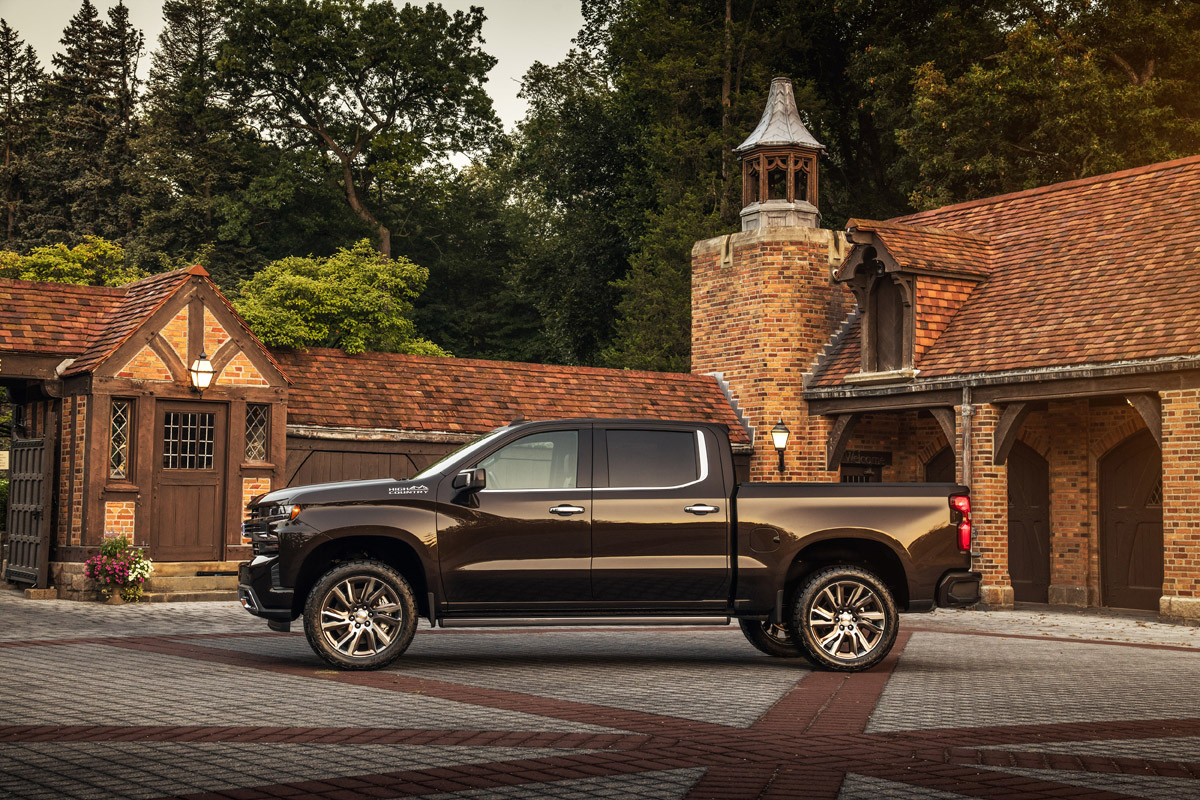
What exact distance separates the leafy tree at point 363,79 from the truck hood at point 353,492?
113ft

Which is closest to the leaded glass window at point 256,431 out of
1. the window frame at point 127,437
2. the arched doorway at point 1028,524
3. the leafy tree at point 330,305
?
the window frame at point 127,437

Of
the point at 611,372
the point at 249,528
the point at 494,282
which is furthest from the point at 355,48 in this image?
the point at 249,528

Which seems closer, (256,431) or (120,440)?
(120,440)

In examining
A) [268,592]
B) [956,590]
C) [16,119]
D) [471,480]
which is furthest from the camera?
[16,119]

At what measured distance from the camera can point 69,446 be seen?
1705 cm

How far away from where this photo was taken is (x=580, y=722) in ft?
24.0

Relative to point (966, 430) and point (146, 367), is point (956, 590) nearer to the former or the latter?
point (966, 430)

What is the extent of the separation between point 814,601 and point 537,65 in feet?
127

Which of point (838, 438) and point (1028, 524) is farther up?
point (838, 438)

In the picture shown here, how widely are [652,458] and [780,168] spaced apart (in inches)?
602

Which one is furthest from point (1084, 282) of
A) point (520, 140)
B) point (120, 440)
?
point (520, 140)

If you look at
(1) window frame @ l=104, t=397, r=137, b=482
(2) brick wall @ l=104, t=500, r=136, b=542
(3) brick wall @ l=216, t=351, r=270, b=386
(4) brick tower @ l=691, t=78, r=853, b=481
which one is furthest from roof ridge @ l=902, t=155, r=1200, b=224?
(2) brick wall @ l=104, t=500, r=136, b=542

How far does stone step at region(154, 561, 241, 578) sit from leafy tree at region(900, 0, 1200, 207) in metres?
19.5

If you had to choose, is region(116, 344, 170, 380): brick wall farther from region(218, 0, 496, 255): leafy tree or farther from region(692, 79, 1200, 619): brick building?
region(218, 0, 496, 255): leafy tree
